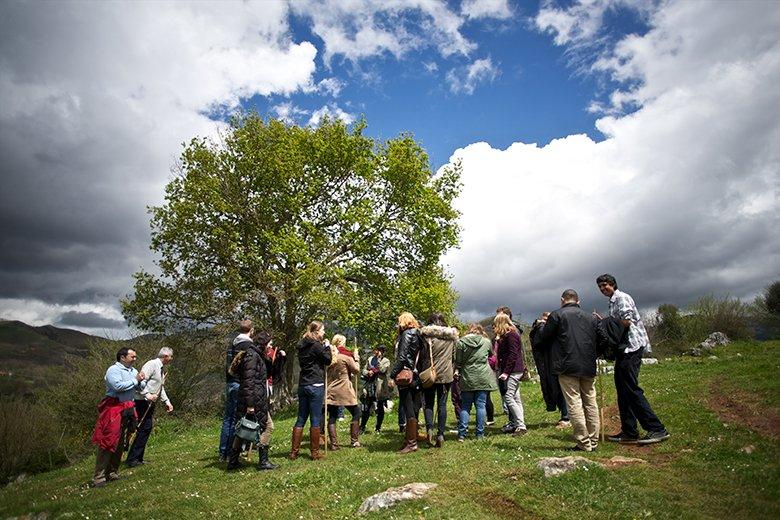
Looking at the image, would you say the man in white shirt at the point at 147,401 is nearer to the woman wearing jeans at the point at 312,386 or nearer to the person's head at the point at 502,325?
the woman wearing jeans at the point at 312,386

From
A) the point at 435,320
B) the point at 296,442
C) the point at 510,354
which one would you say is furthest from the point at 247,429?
the point at 510,354

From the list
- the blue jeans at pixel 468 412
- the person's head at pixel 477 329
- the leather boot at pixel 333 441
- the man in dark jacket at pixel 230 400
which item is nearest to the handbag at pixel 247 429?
the man in dark jacket at pixel 230 400

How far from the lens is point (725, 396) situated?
1191cm

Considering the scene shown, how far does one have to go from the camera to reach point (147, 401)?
11.8 m

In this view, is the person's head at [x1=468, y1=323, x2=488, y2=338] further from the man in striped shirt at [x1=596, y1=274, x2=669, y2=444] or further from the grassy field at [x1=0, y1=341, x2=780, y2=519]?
the man in striped shirt at [x1=596, y1=274, x2=669, y2=444]

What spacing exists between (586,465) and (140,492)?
26.5 ft

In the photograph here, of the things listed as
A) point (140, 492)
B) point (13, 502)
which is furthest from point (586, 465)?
point (13, 502)

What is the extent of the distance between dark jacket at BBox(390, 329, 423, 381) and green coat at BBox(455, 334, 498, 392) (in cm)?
129

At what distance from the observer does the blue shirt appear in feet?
33.9

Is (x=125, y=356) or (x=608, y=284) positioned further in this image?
(x=125, y=356)

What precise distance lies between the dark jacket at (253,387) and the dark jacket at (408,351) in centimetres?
277

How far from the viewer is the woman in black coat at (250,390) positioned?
969cm

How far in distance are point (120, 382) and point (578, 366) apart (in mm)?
9622

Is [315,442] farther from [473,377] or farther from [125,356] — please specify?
[125,356]
